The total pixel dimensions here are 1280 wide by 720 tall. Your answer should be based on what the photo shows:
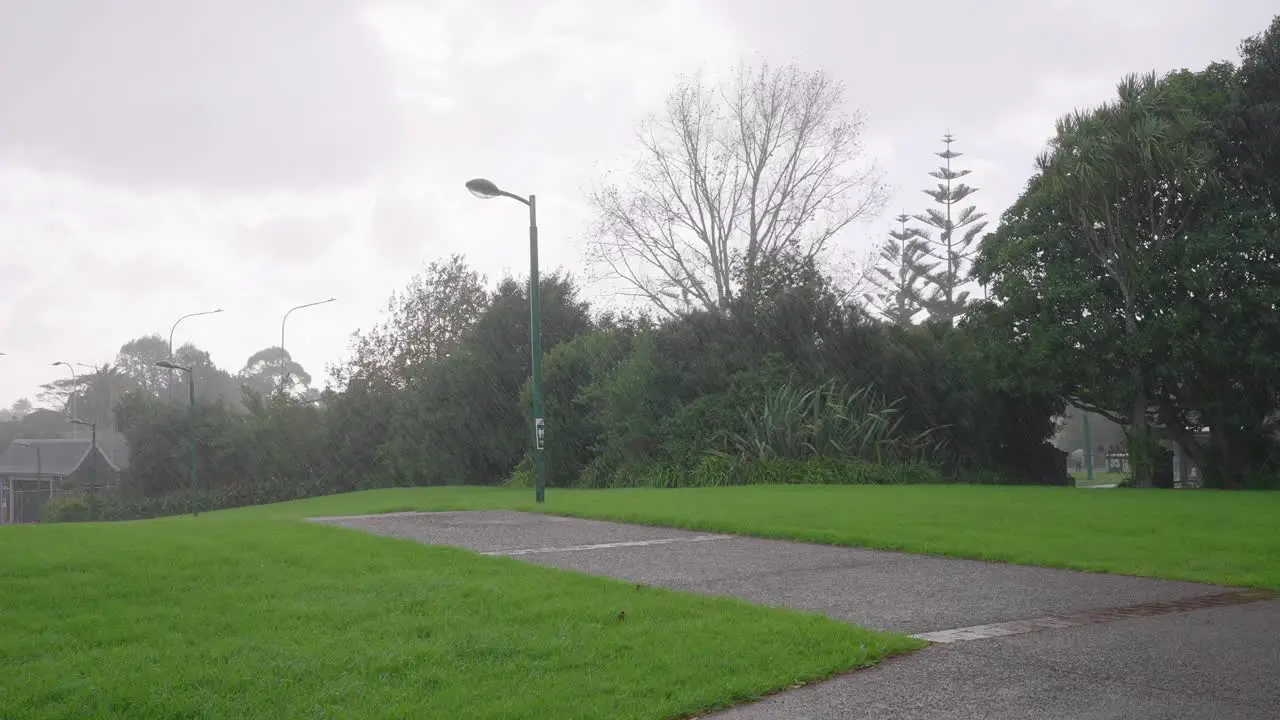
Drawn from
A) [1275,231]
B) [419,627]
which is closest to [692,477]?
[1275,231]

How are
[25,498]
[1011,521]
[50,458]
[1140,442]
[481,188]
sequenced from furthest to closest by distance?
[50,458]
[25,498]
[1140,442]
[481,188]
[1011,521]

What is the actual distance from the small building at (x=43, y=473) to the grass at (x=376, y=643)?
190ft

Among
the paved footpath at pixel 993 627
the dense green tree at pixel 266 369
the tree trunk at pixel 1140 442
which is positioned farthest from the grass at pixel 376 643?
the dense green tree at pixel 266 369

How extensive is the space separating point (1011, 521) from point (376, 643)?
777cm

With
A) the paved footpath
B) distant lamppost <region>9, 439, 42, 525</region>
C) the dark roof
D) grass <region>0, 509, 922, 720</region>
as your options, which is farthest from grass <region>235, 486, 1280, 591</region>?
the dark roof

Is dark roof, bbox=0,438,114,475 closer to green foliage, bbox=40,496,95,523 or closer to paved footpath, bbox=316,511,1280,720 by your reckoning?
green foliage, bbox=40,496,95,523

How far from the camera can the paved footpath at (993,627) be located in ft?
15.6

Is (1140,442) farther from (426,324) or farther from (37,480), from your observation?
(37,480)

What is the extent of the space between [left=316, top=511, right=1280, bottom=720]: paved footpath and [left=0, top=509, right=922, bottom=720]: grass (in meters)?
0.38

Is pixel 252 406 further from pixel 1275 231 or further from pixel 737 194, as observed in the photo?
pixel 1275 231

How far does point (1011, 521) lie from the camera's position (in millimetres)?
11578

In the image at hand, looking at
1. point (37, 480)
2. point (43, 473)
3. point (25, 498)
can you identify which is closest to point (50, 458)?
point (43, 473)

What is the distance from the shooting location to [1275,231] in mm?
20562

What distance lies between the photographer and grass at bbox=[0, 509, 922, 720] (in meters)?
4.73
